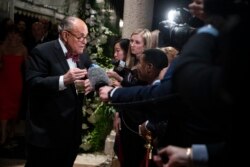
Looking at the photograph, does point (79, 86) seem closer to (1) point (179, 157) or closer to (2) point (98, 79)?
(2) point (98, 79)

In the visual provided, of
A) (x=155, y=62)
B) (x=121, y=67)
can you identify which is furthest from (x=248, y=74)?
(x=121, y=67)

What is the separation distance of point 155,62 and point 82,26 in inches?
33.7

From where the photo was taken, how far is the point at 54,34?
314 inches

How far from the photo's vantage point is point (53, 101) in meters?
3.44

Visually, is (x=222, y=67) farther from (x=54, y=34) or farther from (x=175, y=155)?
(x=54, y=34)

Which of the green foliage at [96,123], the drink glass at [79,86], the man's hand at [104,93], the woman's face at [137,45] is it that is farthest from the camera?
the green foliage at [96,123]

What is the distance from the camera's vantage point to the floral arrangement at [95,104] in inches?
226

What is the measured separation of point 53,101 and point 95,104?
7.73 feet

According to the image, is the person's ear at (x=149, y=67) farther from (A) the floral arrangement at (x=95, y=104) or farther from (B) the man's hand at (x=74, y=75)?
(A) the floral arrangement at (x=95, y=104)

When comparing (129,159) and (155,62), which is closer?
(155,62)

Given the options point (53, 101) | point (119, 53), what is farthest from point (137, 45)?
point (53, 101)

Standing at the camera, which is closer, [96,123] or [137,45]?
[137,45]

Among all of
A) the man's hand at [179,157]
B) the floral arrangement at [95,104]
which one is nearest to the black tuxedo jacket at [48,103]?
the man's hand at [179,157]

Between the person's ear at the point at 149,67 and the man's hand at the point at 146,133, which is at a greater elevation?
the person's ear at the point at 149,67
